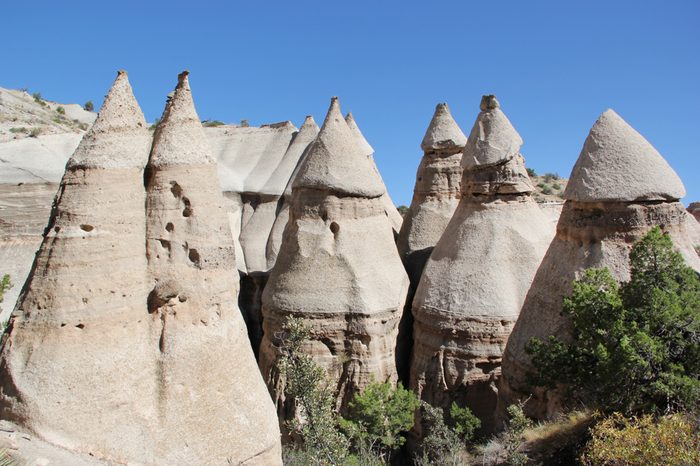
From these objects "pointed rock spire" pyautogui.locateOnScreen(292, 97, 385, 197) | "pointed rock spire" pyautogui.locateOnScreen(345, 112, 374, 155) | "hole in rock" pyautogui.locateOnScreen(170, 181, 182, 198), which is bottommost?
"hole in rock" pyautogui.locateOnScreen(170, 181, 182, 198)

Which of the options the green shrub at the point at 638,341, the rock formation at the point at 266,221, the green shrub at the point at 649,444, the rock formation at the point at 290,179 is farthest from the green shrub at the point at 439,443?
the rock formation at the point at 290,179

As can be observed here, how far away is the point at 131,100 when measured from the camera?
7.33m

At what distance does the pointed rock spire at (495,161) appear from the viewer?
13.2 metres

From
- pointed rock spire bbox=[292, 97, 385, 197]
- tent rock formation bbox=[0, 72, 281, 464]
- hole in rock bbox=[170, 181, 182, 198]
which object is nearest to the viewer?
tent rock formation bbox=[0, 72, 281, 464]

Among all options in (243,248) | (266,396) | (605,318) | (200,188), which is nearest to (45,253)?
(200,188)

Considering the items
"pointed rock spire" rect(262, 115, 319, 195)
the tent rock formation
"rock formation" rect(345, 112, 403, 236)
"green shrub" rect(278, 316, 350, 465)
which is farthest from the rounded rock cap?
"pointed rock spire" rect(262, 115, 319, 195)

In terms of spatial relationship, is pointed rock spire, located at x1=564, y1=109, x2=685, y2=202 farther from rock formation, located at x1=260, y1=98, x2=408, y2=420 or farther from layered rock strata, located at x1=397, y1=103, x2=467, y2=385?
layered rock strata, located at x1=397, y1=103, x2=467, y2=385

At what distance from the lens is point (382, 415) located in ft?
38.8

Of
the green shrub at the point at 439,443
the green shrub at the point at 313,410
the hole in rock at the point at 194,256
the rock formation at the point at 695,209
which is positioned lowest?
the green shrub at the point at 439,443

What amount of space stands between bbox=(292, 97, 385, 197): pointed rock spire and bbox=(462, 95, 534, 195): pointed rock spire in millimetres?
2309

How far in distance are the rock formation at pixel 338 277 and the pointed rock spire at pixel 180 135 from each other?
5.36 m

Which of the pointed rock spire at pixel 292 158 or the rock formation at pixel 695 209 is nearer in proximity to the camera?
the pointed rock spire at pixel 292 158

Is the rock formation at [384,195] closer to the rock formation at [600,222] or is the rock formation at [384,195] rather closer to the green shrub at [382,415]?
the green shrub at [382,415]

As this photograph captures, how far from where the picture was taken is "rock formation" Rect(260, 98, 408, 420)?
12.5m
